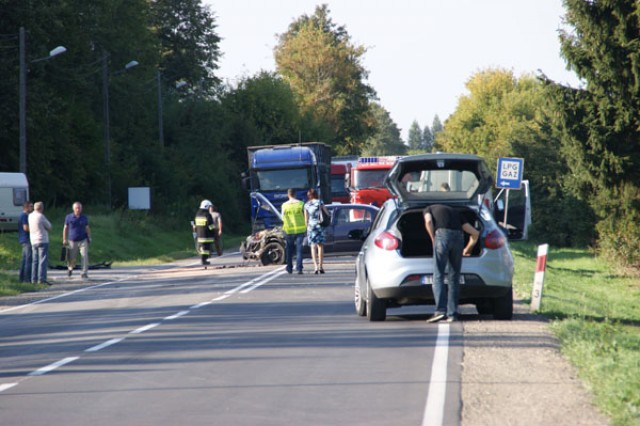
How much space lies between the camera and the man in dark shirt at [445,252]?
14.9m

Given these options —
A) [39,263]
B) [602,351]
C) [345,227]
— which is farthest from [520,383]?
[345,227]

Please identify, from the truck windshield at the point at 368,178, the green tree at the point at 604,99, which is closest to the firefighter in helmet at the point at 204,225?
the green tree at the point at 604,99

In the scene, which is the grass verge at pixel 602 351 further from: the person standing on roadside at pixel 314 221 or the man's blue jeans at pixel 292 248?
the man's blue jeans at pixel 292 248

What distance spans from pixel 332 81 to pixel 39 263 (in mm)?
74274

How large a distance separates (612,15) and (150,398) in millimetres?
27403

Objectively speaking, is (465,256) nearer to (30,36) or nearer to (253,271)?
(253,271)

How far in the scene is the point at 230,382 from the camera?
10281mm

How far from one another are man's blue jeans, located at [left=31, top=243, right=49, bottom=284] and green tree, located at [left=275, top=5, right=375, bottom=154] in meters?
71.6

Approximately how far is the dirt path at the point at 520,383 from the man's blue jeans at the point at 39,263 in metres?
14.9

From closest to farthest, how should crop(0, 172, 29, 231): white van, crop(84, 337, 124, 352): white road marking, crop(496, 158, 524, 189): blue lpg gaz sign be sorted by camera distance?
A: crop(84, 337, 124, 352): white road marking
crop(496, 158, 524, 189): blue lpg gaz sign
crop(0, 172, 29, 231): white van

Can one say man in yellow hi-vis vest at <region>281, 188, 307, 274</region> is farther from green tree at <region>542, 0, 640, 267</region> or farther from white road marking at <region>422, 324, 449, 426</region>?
white road marking at <region>422, 324, 449, 426</region>

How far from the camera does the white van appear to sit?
2005 inches

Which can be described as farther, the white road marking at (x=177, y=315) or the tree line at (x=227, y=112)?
the tree line at (x=227, y=112)

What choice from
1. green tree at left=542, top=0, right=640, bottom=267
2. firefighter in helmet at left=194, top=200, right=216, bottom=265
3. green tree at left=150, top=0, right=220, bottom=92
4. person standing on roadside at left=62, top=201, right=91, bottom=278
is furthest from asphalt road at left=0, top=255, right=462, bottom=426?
green tree at left=150, top=0, right=220, bottom=92
